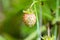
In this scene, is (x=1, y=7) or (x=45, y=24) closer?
(x=45, y=24)

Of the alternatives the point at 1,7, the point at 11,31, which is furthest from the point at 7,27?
the point at 1,7

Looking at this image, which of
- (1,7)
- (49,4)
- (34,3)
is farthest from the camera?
(1,7)

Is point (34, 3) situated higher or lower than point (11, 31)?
higher

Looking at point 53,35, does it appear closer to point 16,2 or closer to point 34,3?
point 34,3

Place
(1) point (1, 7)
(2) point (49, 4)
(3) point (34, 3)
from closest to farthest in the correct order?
(3) point (34, 3), (2) point (49, 4), (1) point (1, 7)

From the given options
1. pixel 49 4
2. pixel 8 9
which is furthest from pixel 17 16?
pixel 49 4

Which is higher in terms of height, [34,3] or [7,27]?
[34,3]

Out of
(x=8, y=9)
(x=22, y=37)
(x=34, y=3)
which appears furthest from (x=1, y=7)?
(x=34, y=3)

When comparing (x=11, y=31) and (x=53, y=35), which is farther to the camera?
(x=11, y=31)

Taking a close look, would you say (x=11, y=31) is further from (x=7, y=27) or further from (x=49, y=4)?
(x=49, y=4)
